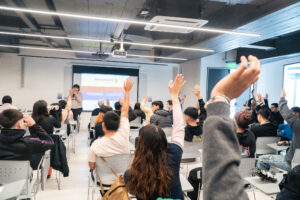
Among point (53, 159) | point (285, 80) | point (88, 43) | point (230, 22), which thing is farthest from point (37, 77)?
point (285, 80)

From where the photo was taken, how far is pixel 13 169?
2.24 meters

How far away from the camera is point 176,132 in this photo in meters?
1.67

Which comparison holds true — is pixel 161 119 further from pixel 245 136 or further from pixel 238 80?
pixel 238 80

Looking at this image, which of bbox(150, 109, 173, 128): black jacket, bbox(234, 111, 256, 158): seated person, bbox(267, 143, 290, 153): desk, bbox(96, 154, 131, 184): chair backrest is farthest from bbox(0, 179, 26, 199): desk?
bbox(267, 143, 290, 153): desk

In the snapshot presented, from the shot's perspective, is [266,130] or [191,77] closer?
[266,130]

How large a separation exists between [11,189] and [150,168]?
1463mm

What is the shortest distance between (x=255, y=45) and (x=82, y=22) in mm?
5062

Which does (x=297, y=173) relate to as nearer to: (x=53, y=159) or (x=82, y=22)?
(x=53, y=159)

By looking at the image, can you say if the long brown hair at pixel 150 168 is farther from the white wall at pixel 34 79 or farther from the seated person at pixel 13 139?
the white wall at pixel 34 79

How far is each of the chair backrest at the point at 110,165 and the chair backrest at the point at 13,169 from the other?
714mm

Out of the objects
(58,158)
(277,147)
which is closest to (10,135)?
(58,158)

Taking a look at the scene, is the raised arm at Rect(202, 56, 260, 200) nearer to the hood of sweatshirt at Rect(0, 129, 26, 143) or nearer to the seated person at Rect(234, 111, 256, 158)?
the hood of sweatshirt at Rect(0, 129, 26, 143)

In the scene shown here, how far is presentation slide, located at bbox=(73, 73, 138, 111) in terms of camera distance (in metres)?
9.73

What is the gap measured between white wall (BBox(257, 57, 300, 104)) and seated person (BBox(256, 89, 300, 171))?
5111 millimetres
